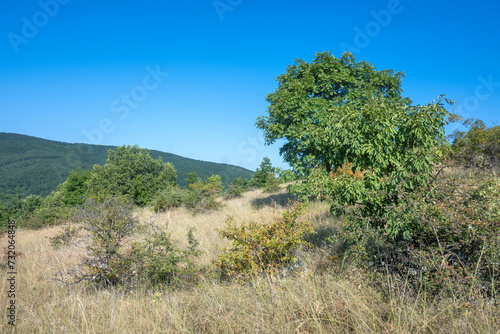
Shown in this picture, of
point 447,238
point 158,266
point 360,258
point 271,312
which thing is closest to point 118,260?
point 158,266

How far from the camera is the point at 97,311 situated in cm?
373

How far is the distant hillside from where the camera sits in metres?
106

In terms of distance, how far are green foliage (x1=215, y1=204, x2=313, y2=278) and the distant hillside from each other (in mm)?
93239

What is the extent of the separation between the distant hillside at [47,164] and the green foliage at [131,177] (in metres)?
61.4

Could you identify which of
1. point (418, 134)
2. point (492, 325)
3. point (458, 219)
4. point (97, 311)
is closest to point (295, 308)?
point (492, 325)

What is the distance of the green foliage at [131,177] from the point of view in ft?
99.6

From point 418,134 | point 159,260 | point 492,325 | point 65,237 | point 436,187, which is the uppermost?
point 418,134

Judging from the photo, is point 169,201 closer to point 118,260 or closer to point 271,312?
point 118,260

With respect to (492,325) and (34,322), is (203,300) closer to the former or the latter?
(34,322)

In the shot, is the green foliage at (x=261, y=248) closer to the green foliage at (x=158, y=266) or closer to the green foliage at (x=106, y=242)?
the green foliage at (x=158, y=266)

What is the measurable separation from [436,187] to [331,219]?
16.5ft

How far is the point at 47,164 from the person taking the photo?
12781 cm

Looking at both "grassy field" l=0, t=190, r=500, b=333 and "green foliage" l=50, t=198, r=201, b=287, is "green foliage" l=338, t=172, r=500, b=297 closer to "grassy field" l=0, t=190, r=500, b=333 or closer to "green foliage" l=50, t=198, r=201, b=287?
"grassy field" l=0, t=190, r=500, b=333

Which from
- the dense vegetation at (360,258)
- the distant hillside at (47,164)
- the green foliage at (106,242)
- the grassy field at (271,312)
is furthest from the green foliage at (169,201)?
the distant hillside at (47,164)
